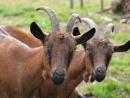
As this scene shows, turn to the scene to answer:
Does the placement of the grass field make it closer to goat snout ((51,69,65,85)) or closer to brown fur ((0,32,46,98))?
brown fur ((0,32,46,98))

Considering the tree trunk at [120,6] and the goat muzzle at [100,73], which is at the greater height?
the goat muzzle at [100,73]

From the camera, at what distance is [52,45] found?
8711 millimetres

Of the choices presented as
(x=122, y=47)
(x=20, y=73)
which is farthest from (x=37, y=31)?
(x=122, y=47)

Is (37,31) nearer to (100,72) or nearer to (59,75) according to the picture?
(59,75)

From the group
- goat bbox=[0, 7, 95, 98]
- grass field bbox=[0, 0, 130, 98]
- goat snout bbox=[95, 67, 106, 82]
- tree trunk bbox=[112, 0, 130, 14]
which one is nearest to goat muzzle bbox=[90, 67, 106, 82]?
goat snout bbox=[95, 67, 106, 82]

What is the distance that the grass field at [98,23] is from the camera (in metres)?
13.1

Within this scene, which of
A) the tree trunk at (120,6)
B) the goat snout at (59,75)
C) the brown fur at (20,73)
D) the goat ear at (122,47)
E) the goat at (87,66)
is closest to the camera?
the goat snout at (59,75)

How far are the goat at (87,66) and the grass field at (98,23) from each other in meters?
2.15

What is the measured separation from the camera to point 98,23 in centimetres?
2188

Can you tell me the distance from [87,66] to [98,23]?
1159cm

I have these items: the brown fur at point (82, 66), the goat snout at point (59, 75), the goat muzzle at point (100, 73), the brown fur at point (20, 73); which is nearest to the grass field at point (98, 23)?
the brown fur at point (82, 66)

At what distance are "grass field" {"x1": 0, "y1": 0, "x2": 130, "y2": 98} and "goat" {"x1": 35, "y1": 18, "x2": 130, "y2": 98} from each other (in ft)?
7.05

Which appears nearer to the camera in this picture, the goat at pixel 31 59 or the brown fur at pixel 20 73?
the goat at pixel 31 59

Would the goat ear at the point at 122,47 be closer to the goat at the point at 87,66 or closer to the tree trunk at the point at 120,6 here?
the goat at the point at 87,66
